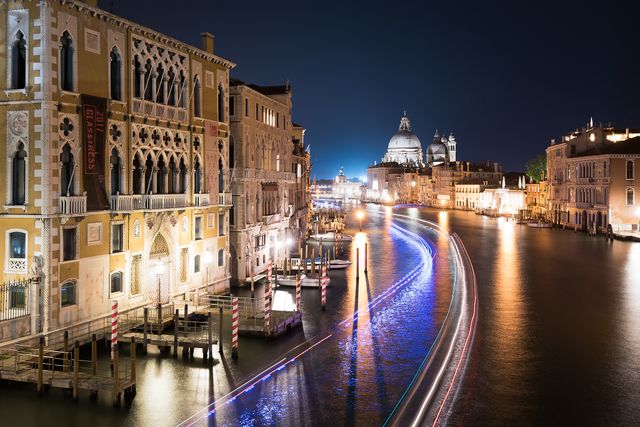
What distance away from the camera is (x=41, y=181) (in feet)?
71.1

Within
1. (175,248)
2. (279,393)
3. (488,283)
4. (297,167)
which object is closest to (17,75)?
(175,248)

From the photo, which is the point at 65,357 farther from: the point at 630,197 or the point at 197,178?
the point at 630,197

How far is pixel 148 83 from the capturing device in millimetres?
27547

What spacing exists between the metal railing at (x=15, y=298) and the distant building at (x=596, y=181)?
62857mm

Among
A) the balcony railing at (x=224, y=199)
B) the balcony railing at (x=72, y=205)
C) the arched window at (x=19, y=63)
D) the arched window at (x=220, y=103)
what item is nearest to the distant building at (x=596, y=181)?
the balcony railing at (x=224, y=199)

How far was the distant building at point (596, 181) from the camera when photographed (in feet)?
235

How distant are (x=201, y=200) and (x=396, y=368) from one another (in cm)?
1433

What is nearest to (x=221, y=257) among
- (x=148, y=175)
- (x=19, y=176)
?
(x=148, y=175)

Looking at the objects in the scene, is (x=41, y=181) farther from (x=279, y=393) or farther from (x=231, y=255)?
(x=231, y=255)

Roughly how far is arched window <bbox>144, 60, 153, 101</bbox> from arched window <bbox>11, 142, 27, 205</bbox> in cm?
663

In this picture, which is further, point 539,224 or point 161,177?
point 539,224

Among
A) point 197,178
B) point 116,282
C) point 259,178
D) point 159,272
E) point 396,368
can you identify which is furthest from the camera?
point 259,178

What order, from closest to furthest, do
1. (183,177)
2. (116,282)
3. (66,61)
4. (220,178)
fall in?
(66,61), (116,282), (183,177), (220,178)

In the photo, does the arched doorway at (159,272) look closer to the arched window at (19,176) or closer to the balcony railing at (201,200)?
the balcony railing at (201,200)
